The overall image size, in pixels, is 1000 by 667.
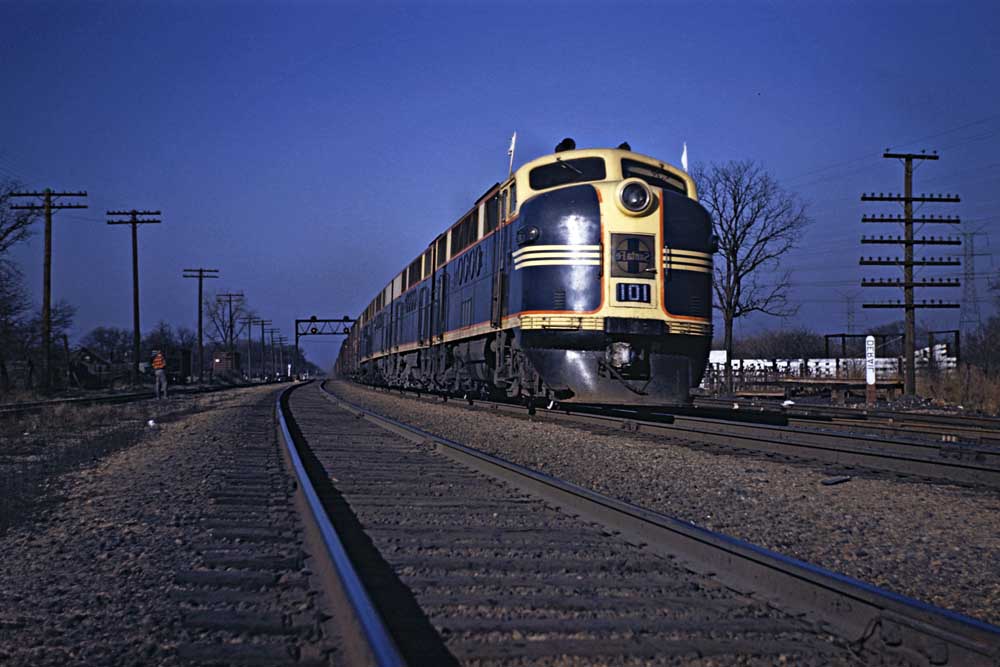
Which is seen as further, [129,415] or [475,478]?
[129,415]

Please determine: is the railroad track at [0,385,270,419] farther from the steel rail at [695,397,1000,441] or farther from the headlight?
the steel rail at [695,397,1000,441]

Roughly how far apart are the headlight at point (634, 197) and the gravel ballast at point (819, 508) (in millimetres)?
3128

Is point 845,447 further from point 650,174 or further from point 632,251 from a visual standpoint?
point 650,174

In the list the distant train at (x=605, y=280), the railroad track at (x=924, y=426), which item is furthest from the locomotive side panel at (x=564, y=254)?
the railroad track at (x=924, y=426)

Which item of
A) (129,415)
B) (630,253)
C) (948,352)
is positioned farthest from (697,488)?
(948,352)

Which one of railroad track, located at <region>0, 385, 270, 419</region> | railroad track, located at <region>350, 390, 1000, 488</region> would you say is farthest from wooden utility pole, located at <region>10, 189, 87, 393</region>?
railroad track, located at <region>350, 390, 1000, 488</region>

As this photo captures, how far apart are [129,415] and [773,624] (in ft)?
59.8

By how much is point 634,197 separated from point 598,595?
827 cm

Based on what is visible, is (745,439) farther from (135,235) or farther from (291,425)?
(135,235)

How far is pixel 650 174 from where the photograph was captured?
1212 cm

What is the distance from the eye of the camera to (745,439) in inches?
380

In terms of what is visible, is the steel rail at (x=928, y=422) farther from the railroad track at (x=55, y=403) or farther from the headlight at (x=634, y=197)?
the railroad track at (x=55, y=403)

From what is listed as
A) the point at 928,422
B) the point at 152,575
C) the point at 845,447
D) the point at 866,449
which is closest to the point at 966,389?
the point at 928,422

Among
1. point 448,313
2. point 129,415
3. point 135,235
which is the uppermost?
point 135,235
